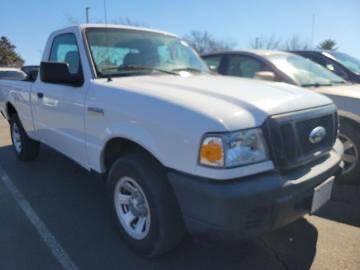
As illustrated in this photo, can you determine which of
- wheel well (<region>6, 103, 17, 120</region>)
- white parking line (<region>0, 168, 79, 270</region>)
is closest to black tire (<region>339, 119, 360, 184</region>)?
white parking line (<region>0, 168, 79, 270</region>)

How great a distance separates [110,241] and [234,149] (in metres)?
1.61

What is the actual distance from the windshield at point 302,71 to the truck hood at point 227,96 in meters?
2.02

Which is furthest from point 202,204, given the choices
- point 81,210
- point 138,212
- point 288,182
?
point 81,210

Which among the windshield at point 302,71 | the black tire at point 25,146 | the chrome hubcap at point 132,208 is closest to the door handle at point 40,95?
the black tire at point 25,146

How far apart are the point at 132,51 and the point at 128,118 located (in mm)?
1241

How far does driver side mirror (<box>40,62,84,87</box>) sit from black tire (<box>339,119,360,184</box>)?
306 centimetres

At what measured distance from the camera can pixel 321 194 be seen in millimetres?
2877

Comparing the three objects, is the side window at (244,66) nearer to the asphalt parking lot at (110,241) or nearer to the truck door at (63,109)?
the asphalt parking lot at (110,241)

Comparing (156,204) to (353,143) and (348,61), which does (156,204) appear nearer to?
(353,143)

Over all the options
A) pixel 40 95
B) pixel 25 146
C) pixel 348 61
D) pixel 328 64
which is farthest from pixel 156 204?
pixel 348 61

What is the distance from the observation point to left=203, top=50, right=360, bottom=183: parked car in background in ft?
15.1

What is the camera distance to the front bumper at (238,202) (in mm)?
2375

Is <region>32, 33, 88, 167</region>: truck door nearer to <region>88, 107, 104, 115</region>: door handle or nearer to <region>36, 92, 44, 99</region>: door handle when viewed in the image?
<region>36, 92, 44, 99</region>: door handle

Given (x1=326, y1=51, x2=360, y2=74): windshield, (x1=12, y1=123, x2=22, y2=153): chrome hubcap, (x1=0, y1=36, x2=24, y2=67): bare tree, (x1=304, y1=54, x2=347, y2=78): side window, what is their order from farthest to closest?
(x1=0, y1=36, x2=24, y2=67): bare tree
(x1=326, y1=51, x2=360, y2=74): windshield
(x1=304, y1=54, x2=347, y2=78): side window
(x1=12, y1=123, x2=22, y2=153): chrome hubcap
